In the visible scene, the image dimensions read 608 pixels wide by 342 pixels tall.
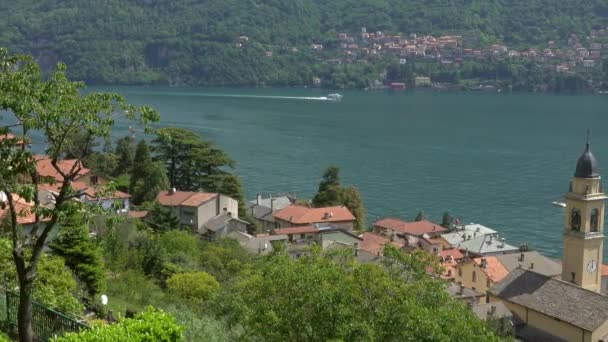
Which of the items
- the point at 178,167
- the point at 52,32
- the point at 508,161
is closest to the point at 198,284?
the point at 178,167

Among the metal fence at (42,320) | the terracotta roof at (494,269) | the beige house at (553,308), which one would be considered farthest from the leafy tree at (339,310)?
the terracotta roof at (494,269)

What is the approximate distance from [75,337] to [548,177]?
52.4 m

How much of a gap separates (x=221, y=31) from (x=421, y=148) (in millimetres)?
109087

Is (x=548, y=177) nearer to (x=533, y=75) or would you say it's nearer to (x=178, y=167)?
(x=178, y=167)

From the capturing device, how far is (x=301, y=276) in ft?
30.2

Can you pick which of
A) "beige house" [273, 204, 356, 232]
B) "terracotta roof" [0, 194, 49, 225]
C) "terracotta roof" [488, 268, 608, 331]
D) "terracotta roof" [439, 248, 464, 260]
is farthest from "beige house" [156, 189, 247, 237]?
"terracotta roof" [0, 194, 49, 225]

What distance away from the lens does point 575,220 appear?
74.8 feet

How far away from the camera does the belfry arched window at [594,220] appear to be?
2255cm

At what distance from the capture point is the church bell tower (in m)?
22.5

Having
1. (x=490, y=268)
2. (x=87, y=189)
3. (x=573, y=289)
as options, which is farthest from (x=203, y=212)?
(x=87, y=189)

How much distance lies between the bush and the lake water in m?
31.2

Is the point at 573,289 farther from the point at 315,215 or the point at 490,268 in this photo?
the point at 315,215

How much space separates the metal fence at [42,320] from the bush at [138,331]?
1621 mm

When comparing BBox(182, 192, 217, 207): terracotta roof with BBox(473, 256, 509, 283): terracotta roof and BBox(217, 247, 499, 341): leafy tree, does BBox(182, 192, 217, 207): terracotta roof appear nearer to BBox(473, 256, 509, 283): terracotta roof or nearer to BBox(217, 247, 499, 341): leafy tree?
BBox(473, 256, 509, 283): terracotta roof
